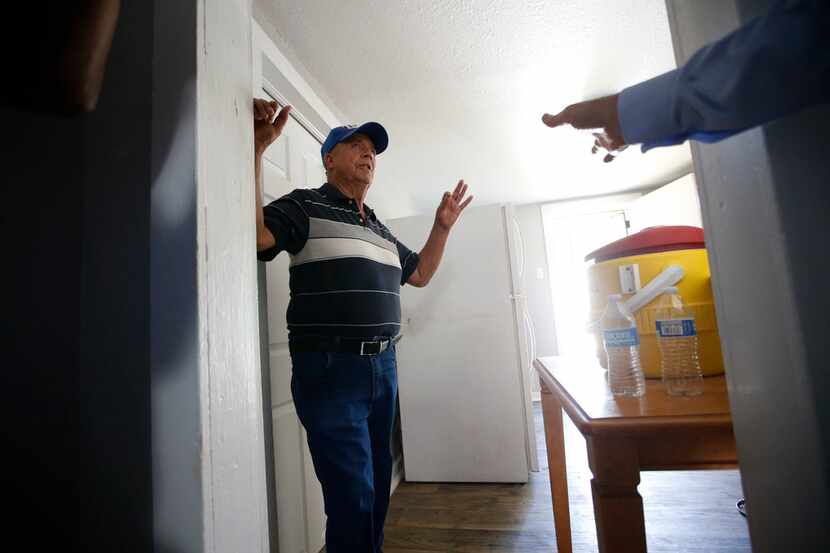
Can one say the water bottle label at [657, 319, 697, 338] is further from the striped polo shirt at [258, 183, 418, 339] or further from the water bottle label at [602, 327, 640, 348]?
the striped polo shirt at [258, 183, 418, 339]

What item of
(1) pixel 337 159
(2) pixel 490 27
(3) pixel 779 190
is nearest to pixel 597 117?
(3) pixel 779 190

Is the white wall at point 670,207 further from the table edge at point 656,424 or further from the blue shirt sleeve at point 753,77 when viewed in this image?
the blue shirt sleeve at point 753,77

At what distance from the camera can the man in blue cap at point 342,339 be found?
36.5 inches

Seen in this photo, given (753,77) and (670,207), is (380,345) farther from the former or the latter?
(670,207)

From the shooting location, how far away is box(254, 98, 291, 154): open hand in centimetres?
74

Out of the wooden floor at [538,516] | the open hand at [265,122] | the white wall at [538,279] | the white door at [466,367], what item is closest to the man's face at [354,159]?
the open hand at [265,122]

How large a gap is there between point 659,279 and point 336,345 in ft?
2.44

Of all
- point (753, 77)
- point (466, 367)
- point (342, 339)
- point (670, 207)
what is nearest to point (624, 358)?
point (753, 77)

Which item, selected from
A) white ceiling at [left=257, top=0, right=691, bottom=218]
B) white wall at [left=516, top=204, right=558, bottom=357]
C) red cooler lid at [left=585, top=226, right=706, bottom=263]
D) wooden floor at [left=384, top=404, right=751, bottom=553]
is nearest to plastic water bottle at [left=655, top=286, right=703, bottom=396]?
red cooler lid at [left=585, top=226, right=706, bottom=263]

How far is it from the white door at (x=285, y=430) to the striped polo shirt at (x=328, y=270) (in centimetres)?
34

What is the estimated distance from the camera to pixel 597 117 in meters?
0.51

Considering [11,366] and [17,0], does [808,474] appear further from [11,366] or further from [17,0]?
[11,366]

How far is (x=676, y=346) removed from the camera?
73 cm

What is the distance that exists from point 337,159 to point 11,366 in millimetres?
898
